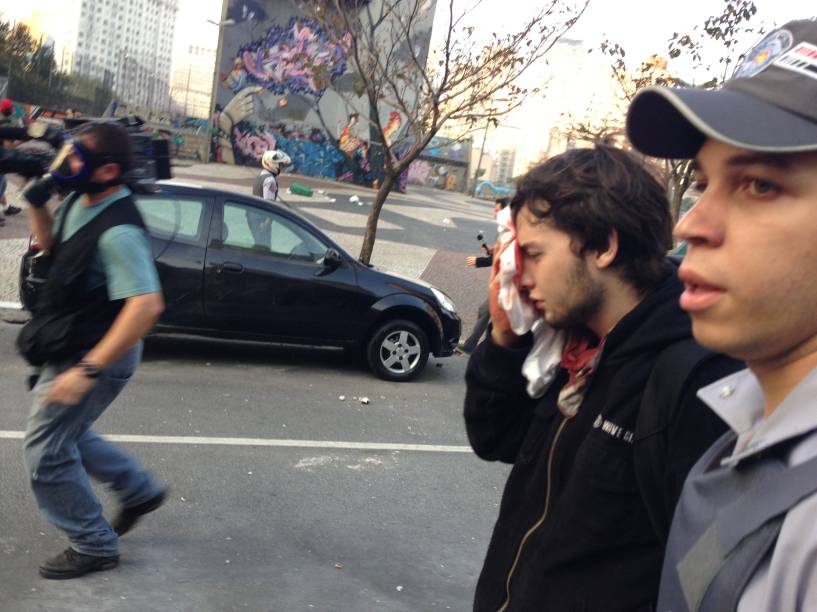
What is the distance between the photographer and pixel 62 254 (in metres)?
4.09

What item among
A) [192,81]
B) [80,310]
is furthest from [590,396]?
[192,81]

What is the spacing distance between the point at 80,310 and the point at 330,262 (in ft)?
16.7

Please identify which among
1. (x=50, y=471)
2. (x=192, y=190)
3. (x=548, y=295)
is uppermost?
(x=548, y=295)

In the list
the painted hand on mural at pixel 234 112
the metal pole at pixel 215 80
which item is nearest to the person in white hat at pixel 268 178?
the metal pole at pixel 215 80

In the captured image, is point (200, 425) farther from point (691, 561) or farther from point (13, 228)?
Result: point (13, 228)

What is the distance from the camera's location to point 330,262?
30.1 ft

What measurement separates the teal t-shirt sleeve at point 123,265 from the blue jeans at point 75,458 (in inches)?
14.9

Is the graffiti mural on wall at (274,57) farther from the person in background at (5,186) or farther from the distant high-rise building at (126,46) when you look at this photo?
the person in background at (5,186)

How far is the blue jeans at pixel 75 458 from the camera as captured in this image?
4176 mm

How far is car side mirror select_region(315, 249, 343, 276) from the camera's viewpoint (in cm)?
914

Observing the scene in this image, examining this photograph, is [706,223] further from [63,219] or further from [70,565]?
[70,565]

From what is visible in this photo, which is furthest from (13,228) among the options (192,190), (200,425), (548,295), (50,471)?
(548,295)

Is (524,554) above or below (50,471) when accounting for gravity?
above

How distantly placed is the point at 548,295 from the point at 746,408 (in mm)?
821
